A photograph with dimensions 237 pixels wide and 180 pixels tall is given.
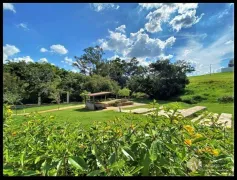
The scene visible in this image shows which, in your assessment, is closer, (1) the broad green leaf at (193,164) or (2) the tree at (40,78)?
(1) the broad green leaf at (193,164)

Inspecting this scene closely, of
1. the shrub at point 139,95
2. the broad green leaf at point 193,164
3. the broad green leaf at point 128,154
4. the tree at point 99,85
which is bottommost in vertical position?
the shrub at point 139,95

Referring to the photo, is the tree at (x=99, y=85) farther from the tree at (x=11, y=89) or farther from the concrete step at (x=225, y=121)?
the concrete step at (x=225, y=121)

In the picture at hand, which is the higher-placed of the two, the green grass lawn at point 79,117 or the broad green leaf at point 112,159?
the broad green leaf at point 112,159

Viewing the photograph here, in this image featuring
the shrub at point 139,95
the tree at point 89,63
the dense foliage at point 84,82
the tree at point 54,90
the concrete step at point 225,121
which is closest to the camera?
the concrete step at point 225,121

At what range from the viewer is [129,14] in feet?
2.09

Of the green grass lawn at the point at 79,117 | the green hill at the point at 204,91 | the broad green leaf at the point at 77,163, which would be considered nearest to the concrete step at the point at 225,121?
the green grass lawn at the point at 79,117

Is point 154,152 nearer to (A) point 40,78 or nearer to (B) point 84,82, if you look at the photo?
(B) point 84,82

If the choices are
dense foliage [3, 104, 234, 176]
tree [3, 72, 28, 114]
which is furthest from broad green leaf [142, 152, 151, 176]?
tree [3, 72, 28, 114]

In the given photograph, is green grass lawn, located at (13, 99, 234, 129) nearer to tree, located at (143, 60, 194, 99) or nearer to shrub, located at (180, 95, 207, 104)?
tree, located at (143, 60, 194, 99)

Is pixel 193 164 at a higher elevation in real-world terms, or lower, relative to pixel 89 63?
lower

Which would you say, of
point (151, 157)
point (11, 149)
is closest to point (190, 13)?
point (151, 157)

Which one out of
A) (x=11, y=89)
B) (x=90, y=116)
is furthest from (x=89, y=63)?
(x=90, y=116)

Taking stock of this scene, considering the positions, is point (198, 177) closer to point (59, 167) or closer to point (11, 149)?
point (59, 167)

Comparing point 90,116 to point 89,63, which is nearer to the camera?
point 90,116
